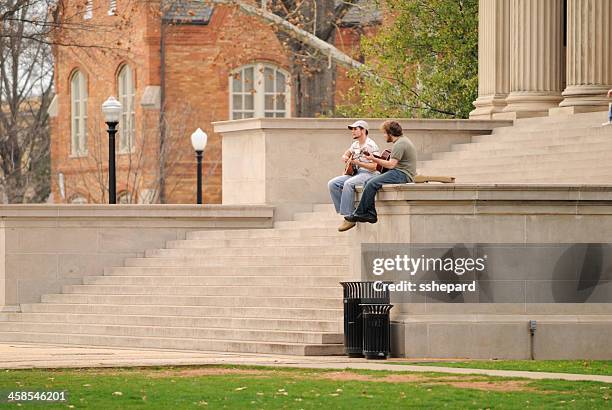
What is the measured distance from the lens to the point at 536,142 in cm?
2830

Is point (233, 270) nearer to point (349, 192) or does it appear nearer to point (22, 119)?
point (349, 192)

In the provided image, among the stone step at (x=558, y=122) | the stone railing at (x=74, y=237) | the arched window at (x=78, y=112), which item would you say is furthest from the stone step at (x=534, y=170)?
the arched window at (x=78, y=112)

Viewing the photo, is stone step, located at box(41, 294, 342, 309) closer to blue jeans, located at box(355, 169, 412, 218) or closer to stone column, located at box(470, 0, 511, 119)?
blue jeans, located at box(355, 169, 412, 218)

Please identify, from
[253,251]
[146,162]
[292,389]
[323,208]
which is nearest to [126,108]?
[146,162]

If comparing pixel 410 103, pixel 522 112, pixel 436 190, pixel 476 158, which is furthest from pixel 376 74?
pixel 436 190

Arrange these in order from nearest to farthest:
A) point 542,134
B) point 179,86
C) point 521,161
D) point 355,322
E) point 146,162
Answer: point 355,322
point 521,161
point 542,134
point 146,162
point 179,86

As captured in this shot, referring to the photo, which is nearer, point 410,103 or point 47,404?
point 47,404

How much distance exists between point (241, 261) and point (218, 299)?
177 cm

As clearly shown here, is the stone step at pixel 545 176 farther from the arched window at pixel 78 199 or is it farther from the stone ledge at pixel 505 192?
the arched window at pixel 78 199

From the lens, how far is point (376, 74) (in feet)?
125

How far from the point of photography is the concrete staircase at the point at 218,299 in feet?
71.7

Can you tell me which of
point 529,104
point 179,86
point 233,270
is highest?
point 179,86

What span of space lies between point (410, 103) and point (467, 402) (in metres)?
22.5

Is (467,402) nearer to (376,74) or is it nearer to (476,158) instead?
(476,158)
